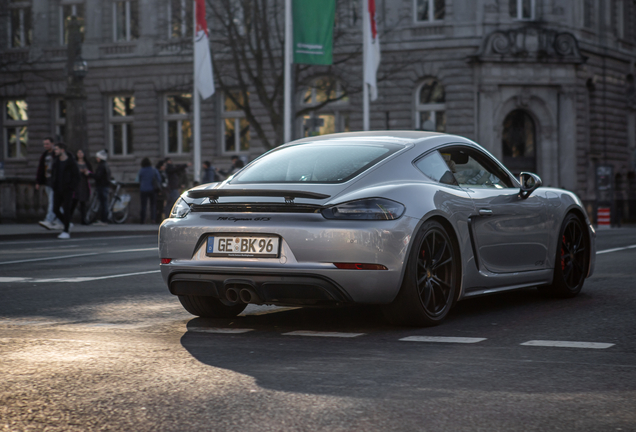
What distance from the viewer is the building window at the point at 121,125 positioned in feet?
145

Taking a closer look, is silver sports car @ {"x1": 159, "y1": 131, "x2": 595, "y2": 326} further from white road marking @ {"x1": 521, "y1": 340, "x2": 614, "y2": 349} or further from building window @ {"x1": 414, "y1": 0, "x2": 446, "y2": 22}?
building window @ {"x1": 414, "y1": 0, "x2": 446, "y2": 22}

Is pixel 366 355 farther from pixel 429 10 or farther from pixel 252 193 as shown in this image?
pixel 429 10

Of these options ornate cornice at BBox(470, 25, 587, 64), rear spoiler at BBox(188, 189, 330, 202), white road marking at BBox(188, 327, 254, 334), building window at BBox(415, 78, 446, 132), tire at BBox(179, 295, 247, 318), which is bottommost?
white road marking at BBox(188, 327, 254, 334)

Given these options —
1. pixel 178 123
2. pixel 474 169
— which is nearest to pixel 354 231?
pixel 474 169

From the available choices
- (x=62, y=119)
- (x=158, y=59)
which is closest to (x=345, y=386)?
(x=158, y=59)

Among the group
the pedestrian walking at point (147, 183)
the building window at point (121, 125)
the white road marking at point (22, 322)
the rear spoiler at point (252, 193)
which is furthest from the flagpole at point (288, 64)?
the rear spoiler at point (252, 193)

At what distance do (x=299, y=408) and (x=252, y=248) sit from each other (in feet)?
6.90

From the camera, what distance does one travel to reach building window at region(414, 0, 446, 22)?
126ft

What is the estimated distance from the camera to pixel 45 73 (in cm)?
4488

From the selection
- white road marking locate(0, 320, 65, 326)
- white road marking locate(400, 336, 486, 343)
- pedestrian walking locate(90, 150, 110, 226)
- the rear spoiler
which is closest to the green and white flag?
pedestrian walking locate(90, 150, 110, 226)

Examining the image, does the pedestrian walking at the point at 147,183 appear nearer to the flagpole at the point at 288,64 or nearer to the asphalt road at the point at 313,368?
the flagpole at the point at 288,64

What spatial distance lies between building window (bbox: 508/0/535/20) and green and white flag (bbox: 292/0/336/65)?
49.0ft

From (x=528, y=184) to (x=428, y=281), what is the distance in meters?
1.69

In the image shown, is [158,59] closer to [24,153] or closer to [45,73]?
[45,73]
